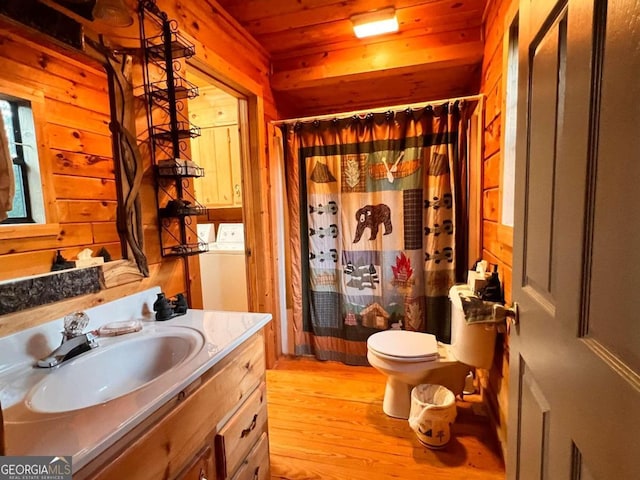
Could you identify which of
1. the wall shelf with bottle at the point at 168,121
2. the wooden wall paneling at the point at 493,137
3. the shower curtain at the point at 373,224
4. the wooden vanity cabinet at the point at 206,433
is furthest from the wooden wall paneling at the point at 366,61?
the wooden vanity cabinet at the point at 206,433

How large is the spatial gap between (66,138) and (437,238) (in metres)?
2.11

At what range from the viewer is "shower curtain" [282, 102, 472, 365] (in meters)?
2.29

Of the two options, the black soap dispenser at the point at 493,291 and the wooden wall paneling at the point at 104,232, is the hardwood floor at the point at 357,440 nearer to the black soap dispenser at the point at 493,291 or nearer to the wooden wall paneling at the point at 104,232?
the black soap dispenser at the point at 493,291

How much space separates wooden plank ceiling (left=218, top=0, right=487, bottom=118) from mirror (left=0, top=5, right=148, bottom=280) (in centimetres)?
113

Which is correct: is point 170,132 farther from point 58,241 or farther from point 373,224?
point 373,224

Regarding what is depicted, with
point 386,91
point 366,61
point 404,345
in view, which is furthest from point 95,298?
point 386,91

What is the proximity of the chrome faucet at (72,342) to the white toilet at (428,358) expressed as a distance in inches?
55.4

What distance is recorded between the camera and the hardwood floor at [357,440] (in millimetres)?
1562

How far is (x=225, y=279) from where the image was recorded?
2836 millimetres

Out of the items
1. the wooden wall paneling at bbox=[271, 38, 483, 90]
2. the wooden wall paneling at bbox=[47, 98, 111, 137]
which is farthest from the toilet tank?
the wooden wall paneling at bbox=[47, 98, 111, 137]

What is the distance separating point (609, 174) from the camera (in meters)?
0.51

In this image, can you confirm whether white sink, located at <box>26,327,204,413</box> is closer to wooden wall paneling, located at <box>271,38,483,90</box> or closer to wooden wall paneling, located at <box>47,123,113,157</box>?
wooden wall paneling, located at <box>47,123,113,157</box>

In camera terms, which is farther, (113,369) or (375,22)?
(375,22)

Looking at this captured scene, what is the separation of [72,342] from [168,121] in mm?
995
